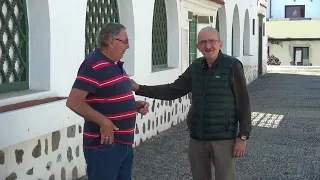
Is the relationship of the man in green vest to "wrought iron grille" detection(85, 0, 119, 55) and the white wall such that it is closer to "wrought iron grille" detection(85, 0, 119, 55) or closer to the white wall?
"wrought iron grille" detection(85, 0, 119, 55)

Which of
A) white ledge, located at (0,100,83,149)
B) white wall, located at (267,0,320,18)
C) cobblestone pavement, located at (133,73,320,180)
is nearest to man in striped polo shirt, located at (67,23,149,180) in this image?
white ledge, located at (0,100,83,149)

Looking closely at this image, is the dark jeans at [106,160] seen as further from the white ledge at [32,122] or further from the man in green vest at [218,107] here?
the white ledge at [32,122]

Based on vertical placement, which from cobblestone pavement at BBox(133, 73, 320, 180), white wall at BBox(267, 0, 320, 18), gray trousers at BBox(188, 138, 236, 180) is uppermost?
white wall at BBox(267, 0, 320, 18)

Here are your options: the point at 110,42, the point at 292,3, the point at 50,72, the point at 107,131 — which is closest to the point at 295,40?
the point at 292,3

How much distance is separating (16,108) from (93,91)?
1441 millimetres

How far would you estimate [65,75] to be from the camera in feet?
19.2

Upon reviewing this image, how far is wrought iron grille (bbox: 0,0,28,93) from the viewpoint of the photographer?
4891mm

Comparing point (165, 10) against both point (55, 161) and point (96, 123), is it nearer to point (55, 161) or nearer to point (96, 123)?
point (55, 161)

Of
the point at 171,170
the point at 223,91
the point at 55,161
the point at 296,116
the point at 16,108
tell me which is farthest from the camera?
the point at 296,116

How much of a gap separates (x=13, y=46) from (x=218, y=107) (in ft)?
6.91

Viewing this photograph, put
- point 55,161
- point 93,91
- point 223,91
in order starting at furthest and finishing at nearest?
point 55,161 < point 223,91 < point 93,91

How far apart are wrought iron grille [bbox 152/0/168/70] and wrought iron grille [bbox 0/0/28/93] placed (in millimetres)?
4312

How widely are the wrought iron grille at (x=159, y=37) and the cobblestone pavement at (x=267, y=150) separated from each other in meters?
1.24

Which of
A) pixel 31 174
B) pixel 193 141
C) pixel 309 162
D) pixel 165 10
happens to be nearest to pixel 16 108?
pixel 31 174
